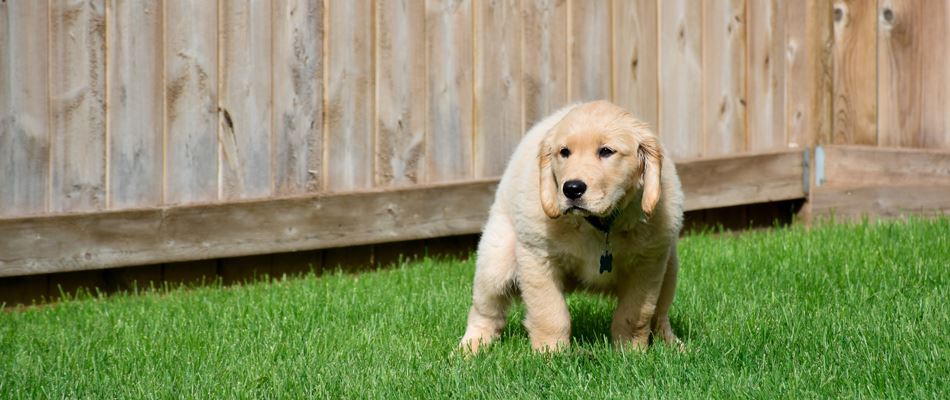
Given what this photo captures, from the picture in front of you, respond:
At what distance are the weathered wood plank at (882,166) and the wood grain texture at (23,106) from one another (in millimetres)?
5025

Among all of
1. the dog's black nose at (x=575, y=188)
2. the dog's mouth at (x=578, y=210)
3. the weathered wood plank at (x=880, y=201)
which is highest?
the dog's black nose at (x=575, y=188)

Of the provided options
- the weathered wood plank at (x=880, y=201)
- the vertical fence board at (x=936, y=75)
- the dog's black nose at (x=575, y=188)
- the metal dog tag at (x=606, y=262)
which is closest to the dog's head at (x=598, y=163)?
the dog's black nose at (x=575, y=188)

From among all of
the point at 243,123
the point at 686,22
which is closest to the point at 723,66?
the point at 686,22

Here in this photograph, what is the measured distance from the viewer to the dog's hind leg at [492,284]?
5172 millimetres

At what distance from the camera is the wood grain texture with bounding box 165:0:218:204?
6586 mm

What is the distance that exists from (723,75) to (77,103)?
4082 mm

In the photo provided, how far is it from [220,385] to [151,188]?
230 centimetres

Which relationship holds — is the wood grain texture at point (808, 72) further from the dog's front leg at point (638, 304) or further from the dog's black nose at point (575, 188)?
the dog's black nose at point (575, 188)

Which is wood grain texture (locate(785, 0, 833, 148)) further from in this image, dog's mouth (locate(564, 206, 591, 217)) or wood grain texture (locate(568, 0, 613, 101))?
dog's mouth (locate(564, 206, 591, 217))

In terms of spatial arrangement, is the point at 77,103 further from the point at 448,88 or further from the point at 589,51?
the point at 589,51

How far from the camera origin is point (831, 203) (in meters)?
8.52

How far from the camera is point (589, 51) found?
7.85 meters

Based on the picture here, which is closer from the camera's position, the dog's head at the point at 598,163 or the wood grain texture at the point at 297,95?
the dog's head at the point at 598,163

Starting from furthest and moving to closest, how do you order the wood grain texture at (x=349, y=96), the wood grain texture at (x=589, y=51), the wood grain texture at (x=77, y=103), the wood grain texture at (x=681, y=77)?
the wood grain texture at (x=681, y=77)
the wood grain texture at (x=589, y=51)
the wood grain texture at (x=349, y=96)
the wood grain texture at (x=77, y=103)
